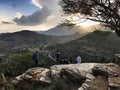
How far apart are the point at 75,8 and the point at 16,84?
9425mm

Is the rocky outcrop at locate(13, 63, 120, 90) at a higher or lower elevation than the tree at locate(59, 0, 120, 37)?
lower

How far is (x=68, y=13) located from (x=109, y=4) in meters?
4.23

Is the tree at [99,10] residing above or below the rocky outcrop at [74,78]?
above

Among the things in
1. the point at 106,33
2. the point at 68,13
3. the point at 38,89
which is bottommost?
the point at 38,89

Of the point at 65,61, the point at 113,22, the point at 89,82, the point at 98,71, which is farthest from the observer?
the point at 65,61

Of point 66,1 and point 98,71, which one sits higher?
point 66,1

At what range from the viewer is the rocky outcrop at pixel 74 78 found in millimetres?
24884

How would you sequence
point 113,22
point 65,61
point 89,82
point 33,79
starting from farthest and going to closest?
point 65,61 < point 33,79 < point 113,22 < point 89,82

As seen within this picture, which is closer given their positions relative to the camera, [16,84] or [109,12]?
[109,12]

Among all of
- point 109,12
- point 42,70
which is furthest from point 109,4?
point 42,70

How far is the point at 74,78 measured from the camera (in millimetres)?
28094

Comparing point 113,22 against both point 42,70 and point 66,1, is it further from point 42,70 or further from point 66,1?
point 42,70

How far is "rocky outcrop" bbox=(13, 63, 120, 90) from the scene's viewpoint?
2488 cm

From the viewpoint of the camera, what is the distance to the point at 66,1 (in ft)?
102
